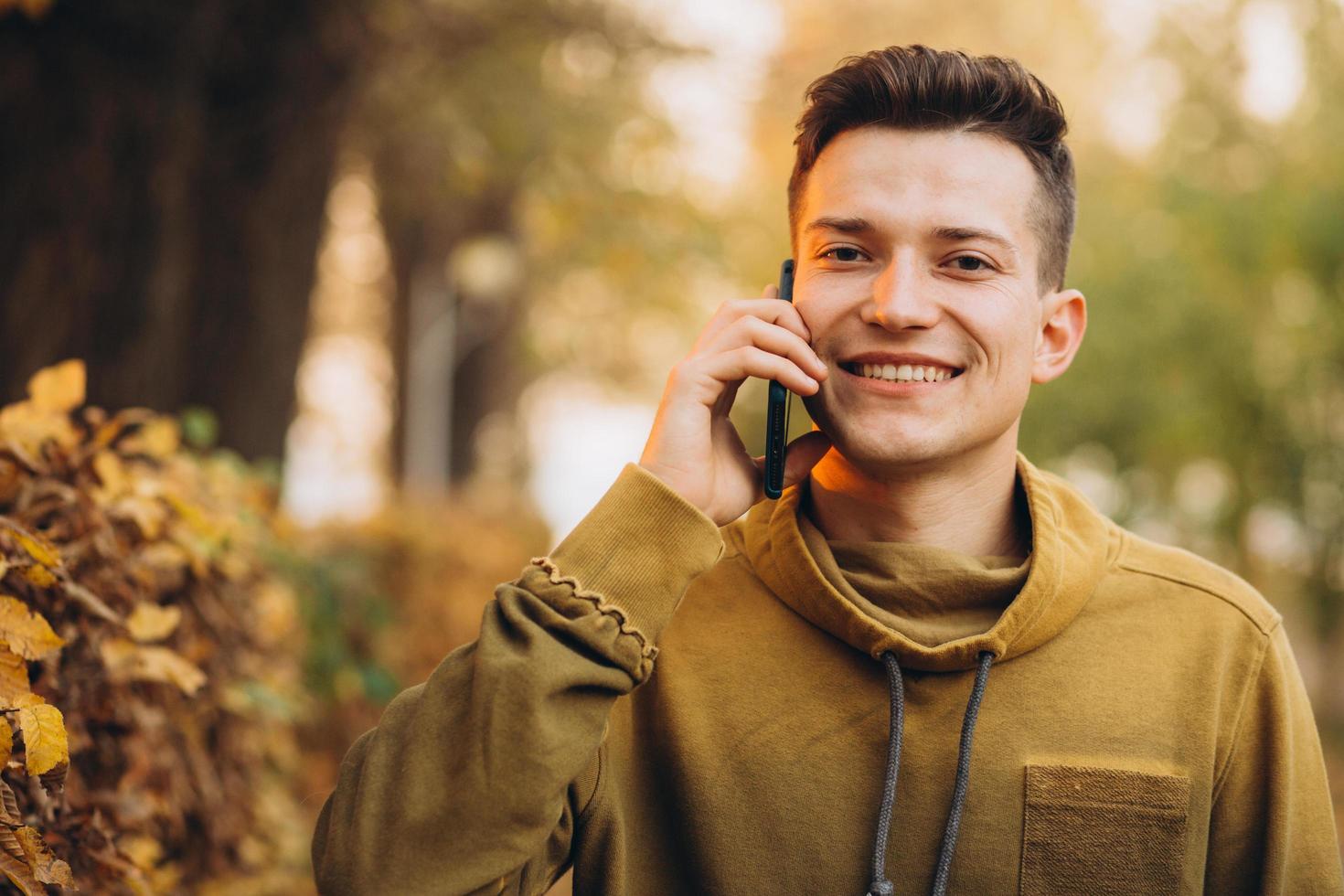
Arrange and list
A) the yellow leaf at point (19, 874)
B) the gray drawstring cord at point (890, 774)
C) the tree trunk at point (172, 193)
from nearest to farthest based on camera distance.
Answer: the yellow leaf at point (19, 874) → the gray drawstring cord at point (890, 774) → the tree trunk at point (172, 193)

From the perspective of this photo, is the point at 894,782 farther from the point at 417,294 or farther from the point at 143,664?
the point at 417,294

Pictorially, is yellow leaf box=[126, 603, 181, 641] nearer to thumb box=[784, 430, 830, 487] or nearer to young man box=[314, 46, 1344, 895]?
young man box=[314, 46, 1344, 895]

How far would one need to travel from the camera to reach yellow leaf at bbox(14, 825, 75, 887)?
1.92 meters

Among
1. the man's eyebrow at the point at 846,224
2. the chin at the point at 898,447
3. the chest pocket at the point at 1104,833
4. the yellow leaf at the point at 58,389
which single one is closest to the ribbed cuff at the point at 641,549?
the chin at the point at 898,447

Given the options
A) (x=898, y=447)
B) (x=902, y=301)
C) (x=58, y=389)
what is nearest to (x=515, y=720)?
(x=898, y=447)

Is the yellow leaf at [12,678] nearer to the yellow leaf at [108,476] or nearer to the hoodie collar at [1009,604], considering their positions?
the yellow leaf at [108,476]

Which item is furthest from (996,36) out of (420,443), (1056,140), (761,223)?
(420,443)

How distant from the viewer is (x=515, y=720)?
2.08m

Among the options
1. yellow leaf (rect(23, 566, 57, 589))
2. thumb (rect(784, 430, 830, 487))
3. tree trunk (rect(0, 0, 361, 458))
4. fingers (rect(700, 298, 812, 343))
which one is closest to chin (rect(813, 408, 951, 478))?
thumb (rect(784, 430, 830, 487))

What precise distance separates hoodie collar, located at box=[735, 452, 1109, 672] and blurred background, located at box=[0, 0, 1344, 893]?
3.83 ft

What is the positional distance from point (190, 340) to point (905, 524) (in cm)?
458

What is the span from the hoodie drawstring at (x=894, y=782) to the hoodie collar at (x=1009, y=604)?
4cm

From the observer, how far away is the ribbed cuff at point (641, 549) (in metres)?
2.19

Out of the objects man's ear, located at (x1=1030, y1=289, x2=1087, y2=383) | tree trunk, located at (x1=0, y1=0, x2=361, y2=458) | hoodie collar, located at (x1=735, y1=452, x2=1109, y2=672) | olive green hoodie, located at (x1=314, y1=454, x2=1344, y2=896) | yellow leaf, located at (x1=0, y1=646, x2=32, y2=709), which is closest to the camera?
yellow leaf, located at (x1=0, y1=646, x2=32, y2=709)
